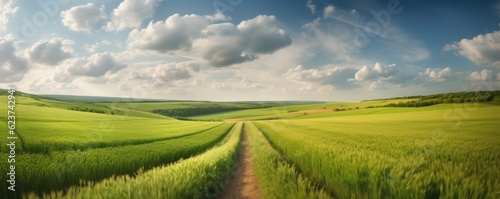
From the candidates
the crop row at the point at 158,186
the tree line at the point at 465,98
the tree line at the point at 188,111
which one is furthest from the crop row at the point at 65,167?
the tree line at the point at 188,111

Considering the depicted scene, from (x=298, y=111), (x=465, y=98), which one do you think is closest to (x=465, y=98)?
(x=465, y=98)

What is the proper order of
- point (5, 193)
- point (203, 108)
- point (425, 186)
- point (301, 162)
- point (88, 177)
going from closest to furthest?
point (425, 186)
point (5, 193)
point (88, 177)
point (301, 162)
point (203, 108)

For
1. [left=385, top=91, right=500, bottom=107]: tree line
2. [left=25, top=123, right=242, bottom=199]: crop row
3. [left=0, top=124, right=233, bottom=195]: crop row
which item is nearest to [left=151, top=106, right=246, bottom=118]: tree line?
[left=385, top=91, right=500, bottom=107]: tree line

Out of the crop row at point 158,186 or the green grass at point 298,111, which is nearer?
the crop row at point 158,186

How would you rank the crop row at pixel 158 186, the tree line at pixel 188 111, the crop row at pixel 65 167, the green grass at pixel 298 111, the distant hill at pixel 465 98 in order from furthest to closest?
1. the tree line at pixel 188 111
2. the green grass at pixel 298 111
3. the distant hill at pixel 465 98
4. the crop row at pixel 65 167
5. the crop row at pixel 158 186

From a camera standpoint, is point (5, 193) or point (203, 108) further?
point (203, 108)

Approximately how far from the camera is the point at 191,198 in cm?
662

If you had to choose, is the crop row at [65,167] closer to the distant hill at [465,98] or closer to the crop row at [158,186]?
the crop row at [158,186]

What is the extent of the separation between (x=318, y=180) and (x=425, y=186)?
163 inches

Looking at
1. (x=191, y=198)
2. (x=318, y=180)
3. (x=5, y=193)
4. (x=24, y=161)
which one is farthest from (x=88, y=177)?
(x=318, y=180)

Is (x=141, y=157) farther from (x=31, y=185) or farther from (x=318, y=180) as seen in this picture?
(x=318, y=180)

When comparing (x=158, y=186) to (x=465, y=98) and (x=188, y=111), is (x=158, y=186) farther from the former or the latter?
(x=188, y=111)

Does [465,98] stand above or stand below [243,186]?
above

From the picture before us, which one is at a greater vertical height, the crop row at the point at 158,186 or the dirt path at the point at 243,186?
the crop row at the point at 158,186
